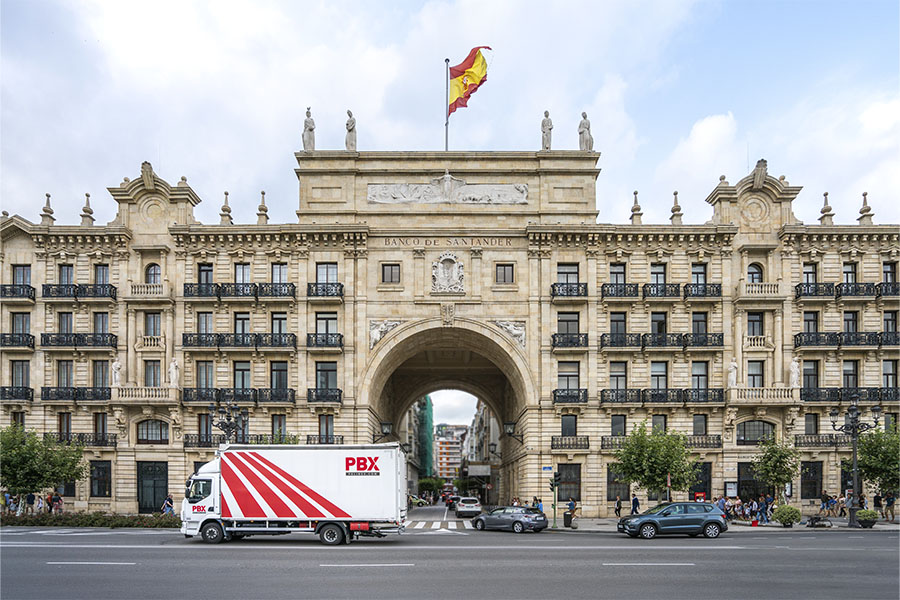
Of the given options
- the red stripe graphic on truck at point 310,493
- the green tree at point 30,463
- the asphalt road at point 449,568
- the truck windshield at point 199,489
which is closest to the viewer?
→ the asphalt road at point 449,568

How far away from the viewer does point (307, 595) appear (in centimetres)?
1598

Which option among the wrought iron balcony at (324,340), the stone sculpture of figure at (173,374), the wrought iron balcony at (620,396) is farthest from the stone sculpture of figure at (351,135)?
the wrought iron balcony at (620,396)

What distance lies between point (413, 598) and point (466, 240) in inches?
1275

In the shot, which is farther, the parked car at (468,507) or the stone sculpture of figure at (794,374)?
the parked car at (468,507)

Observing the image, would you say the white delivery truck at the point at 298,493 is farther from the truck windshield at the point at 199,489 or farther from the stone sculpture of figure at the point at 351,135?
the stone sculpture of figure at the point at 351,135

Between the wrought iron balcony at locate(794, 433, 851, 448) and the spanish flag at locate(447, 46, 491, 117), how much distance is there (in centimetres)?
2829

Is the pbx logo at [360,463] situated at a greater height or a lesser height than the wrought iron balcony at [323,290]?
lesser

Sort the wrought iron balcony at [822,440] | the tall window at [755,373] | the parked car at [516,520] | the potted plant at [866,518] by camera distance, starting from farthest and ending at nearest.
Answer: the tall window at [755,373]
the wrought iron balcony at [822,440]
the parked car at [516,520]
the potted plant at [866,518]

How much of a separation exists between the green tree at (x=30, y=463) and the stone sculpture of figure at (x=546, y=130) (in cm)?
3255

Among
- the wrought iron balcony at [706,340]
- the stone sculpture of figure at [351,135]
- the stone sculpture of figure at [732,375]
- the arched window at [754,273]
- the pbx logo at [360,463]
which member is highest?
the stone sculpture of figure at [351,135]

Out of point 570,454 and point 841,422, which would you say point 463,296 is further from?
point 841,422

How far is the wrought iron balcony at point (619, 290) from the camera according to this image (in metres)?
45.7

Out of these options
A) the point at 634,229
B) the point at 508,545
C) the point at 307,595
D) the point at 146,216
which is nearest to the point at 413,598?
the point at 307,595

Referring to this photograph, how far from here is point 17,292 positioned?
46.0 metres
